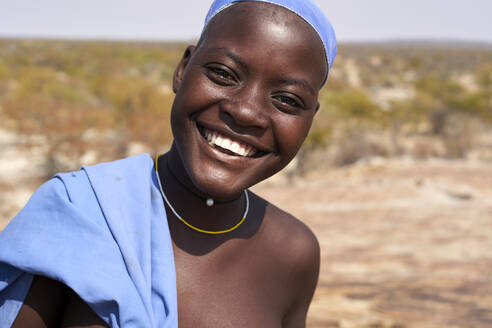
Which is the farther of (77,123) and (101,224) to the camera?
(77,123)

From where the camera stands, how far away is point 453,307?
3221 mm

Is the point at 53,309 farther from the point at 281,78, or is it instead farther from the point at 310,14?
the point at 310,14

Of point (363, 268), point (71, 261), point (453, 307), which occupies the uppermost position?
point (71, 261)

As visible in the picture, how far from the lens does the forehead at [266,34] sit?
1.12 m

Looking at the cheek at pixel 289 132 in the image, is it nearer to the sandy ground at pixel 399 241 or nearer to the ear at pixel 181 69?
the ear at pixel 181 69

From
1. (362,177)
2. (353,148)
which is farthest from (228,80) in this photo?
(353,148)

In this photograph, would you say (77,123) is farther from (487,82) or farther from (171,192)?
(487,82)

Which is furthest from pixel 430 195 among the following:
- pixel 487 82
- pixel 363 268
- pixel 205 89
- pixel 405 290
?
pixel 487 82

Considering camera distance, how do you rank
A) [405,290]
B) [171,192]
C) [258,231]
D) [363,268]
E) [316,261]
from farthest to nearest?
1. [363,268]
2. [405,290]
3. [316,261]
4. [258,231]
5. [171,192]

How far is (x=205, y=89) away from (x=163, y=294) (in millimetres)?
463

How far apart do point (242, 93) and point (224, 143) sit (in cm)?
12

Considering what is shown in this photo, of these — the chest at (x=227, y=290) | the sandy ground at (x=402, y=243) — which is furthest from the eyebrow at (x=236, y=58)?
the sandy ground at (x=402, y=243)

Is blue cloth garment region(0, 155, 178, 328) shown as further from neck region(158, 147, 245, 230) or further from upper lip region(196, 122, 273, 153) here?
upper lip region(196, 122, 273, 153)

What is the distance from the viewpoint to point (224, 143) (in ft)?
3.82
